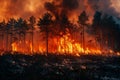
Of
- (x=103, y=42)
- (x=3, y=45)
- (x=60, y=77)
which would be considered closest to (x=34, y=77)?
(x=60, y=77)

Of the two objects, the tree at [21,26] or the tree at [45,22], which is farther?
the tree at [21,26]

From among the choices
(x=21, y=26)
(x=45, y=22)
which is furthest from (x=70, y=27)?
(x=21, y=26)

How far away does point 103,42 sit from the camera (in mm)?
154000

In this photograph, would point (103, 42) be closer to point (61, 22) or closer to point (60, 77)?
point (61, 22)

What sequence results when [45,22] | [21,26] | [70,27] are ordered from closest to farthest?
[45,22] < [70,27] < [21,26]

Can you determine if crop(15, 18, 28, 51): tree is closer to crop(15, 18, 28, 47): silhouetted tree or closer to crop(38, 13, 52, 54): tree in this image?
crop(15, 18, 28, 47): silhouetted tree

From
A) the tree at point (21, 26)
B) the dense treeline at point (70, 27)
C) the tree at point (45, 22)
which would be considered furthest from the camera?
the tree at point (21, 26)

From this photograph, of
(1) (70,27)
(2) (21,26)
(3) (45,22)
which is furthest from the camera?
(2) (21,26)

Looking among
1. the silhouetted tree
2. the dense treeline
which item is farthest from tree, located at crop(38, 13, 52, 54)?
the silhouetted tree

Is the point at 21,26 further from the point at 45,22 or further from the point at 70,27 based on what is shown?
the point at 45,22

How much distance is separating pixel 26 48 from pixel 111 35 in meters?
52.6

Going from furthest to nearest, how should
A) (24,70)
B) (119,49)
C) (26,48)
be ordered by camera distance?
(26,48)
(119,49)
(24,70)

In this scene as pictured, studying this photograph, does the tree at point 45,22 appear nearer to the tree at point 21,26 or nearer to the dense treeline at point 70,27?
the dense treeline at point 70,27

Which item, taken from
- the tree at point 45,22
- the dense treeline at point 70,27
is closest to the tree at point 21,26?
the dense treeline at point 70,27
